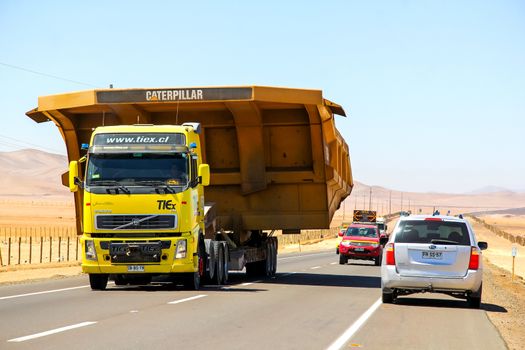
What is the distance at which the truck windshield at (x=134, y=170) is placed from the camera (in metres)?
19.1

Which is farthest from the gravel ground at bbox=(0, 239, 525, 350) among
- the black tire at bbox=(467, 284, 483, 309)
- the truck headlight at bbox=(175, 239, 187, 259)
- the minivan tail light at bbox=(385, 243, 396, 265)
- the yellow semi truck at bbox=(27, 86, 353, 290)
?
the truck headlight at bbox=(175, 239, 187, 259)

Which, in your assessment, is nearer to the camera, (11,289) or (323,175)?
(11,289)

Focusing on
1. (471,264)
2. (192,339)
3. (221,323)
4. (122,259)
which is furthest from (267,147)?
(192,339)

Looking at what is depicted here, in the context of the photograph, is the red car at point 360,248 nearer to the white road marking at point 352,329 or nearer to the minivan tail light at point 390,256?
the white road marking at point 352,329

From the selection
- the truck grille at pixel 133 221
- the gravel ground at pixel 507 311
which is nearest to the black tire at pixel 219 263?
the truck grille at pixel 133 221

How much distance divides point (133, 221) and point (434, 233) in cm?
614

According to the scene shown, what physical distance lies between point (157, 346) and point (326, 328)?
11.3 feet

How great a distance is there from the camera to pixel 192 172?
19609 mm

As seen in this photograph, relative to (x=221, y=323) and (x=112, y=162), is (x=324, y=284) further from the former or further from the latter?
(x=221, y=323)

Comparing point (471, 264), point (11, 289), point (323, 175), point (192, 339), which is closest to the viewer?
point (192, 339)

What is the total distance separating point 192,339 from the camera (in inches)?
450

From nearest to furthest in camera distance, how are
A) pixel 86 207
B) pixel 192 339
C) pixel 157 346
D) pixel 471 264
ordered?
pixel 157 346, pixel 192 339, pixel 471 264, pixel 86 207

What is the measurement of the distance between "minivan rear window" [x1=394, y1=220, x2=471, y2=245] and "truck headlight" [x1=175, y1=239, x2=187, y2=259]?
444 cm

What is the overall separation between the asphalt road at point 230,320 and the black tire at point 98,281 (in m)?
0.41
